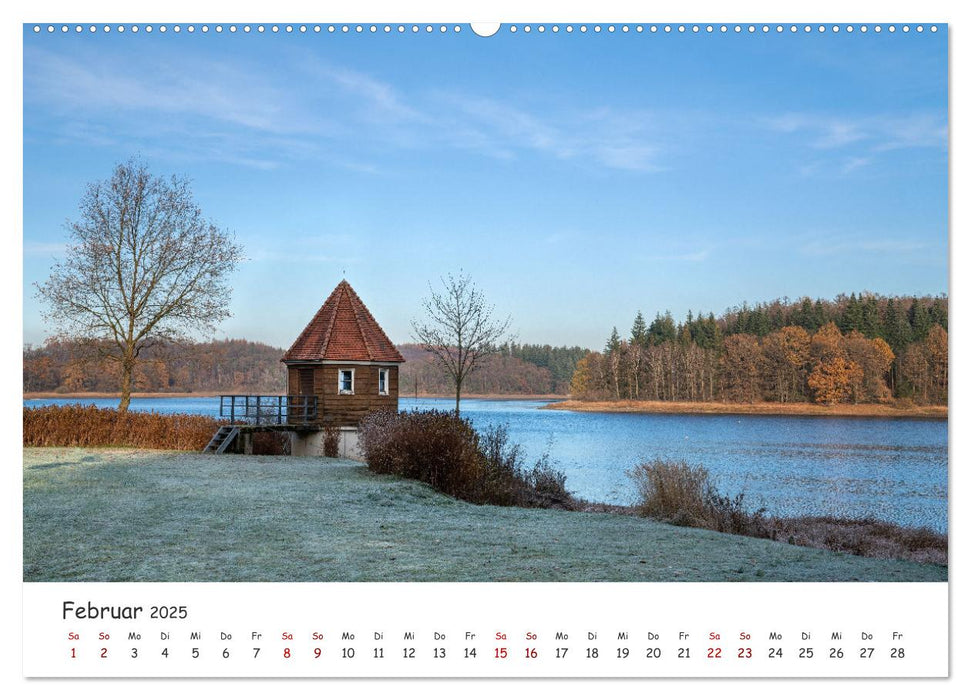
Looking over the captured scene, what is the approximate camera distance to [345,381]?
24.8m

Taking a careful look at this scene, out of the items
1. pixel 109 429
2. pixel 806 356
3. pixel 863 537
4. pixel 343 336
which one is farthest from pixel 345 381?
pixel 806 356

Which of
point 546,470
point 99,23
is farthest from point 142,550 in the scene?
point 546,470

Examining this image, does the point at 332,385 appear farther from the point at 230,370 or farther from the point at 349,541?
the point at 349,541

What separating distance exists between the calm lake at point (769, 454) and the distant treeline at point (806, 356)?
1.60ft

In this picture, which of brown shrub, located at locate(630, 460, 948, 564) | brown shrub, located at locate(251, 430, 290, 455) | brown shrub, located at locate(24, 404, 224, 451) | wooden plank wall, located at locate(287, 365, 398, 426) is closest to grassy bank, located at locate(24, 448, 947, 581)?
brown shrub, located at locate(630, 460, 948, 564)

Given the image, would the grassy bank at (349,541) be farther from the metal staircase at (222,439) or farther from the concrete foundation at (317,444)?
the concrete foundation at (317,444)

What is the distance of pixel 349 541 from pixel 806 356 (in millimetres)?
6541

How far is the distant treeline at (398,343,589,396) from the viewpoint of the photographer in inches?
843

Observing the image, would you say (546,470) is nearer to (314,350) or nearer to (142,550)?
(314,350)

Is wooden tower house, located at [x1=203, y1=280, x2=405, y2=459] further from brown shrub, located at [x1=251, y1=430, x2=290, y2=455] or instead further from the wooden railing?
brown shrub, located at [x1=251, y1=430, x2=290, y2=455]

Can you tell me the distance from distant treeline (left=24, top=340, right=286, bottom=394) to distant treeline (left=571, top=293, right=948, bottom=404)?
7.49 metres

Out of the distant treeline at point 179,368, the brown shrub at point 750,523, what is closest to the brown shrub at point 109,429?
the distant treeline at point 179,368

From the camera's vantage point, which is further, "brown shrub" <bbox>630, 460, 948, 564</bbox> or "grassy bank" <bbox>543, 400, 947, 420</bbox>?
"brown shrub" <bbox>630, 460, 948, 564</bbox>
